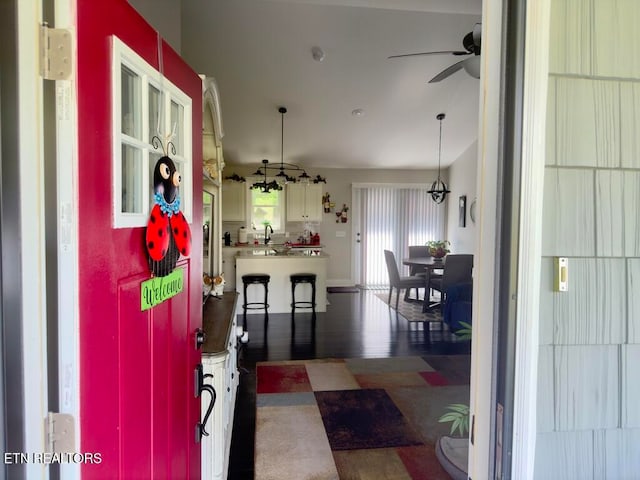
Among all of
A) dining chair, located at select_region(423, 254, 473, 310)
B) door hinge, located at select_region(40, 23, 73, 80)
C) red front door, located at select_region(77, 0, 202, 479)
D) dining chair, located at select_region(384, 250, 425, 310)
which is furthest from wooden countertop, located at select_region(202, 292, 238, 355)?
dining chair, located at select_region(384, 250, 425, 310)

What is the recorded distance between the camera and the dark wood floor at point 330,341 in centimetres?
307

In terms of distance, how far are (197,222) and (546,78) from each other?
111 cm

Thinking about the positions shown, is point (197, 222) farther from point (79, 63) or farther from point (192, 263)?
point (79, 63)

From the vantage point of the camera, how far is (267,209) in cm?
759

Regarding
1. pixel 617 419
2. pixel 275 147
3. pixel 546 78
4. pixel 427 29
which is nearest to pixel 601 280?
pixel 617 419

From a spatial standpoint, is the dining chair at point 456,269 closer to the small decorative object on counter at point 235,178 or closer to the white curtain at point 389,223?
the white curtain at point 389,223

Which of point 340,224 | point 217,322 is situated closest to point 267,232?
point 340,224

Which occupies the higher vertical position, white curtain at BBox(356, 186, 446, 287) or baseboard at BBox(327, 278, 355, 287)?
white curtain at BBox(356, 186, 446, 287)

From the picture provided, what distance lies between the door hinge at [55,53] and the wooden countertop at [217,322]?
1.26 m

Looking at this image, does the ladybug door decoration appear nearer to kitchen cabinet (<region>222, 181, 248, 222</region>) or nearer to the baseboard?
kitchen cabinet (<region>222, 181, 248, 222</region>)

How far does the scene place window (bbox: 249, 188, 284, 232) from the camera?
7502 mm

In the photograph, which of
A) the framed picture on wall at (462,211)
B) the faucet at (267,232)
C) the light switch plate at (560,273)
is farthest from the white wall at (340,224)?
the light switch plate at (560,273)

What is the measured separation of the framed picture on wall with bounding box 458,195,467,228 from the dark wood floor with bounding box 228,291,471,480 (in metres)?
2.99

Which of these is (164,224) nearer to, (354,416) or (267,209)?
(354,416)
